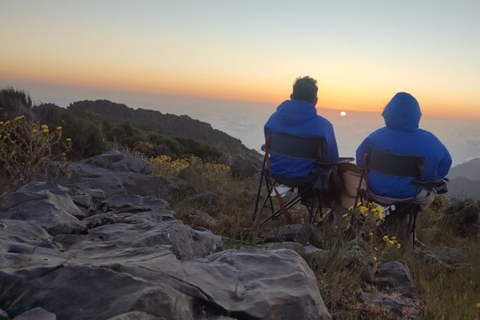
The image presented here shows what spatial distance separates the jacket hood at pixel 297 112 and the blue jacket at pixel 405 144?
72 centimetres

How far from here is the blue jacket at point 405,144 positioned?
16.2 ft

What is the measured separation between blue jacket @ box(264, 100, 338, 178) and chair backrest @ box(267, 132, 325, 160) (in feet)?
0.15

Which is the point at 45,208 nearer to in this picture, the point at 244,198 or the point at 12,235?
the point at 12,235

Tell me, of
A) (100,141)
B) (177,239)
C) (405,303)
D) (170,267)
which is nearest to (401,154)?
(405,303)

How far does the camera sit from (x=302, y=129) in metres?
5.41

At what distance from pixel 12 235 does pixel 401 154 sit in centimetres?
388

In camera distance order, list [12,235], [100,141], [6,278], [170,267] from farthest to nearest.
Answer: [100,141] → [12,235] → [170,267] → [6,278]

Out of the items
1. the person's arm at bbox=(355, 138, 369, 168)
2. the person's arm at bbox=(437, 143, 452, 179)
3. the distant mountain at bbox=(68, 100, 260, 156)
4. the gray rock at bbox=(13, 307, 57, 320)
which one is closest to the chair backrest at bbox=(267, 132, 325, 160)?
the person's arm at bbox=(355, 138, 369, 168)

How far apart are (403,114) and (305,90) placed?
1.20 metres

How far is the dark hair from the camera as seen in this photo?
5.62 meters

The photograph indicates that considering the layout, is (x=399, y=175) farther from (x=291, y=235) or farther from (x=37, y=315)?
(x=37, y=315)

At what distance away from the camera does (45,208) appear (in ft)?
10.1

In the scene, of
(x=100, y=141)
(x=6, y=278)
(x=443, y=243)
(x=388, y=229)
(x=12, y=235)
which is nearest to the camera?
(x=6, y=278)

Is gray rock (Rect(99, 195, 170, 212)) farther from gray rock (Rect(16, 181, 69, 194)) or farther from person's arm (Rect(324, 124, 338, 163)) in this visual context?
person's arm (Rect(324, 124, 338, 163))
